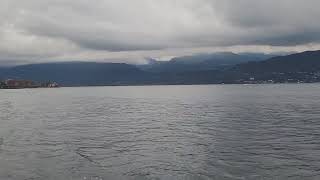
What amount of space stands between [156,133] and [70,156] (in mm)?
19717

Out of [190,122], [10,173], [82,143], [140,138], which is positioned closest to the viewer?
[10,173]

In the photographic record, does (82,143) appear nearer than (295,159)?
No

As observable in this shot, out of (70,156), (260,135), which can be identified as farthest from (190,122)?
(70,156)

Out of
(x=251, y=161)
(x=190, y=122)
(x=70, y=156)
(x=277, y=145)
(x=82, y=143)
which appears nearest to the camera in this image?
(x=251, y=161)

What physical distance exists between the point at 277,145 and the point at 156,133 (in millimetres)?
18657

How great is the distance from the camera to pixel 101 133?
209 feet

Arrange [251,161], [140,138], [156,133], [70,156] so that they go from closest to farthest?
[251,161] → [70,156] → [140,138] → [156,133]

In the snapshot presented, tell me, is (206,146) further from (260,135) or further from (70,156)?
(70,156)

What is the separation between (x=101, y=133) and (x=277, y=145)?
25249mm

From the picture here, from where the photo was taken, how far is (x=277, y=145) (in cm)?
4906

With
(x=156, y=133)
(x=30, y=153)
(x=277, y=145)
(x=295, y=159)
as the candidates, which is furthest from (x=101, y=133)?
(x=295, y=159)

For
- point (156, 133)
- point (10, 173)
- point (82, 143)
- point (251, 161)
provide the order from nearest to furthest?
1. point (10, 173)
2. point (251, 161)
3. point (82, 143)
4. point (156, 133)

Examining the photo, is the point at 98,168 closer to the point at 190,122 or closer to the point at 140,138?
the point at 140,138

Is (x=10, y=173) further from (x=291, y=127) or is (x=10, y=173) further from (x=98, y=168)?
(x=291, y=127)
